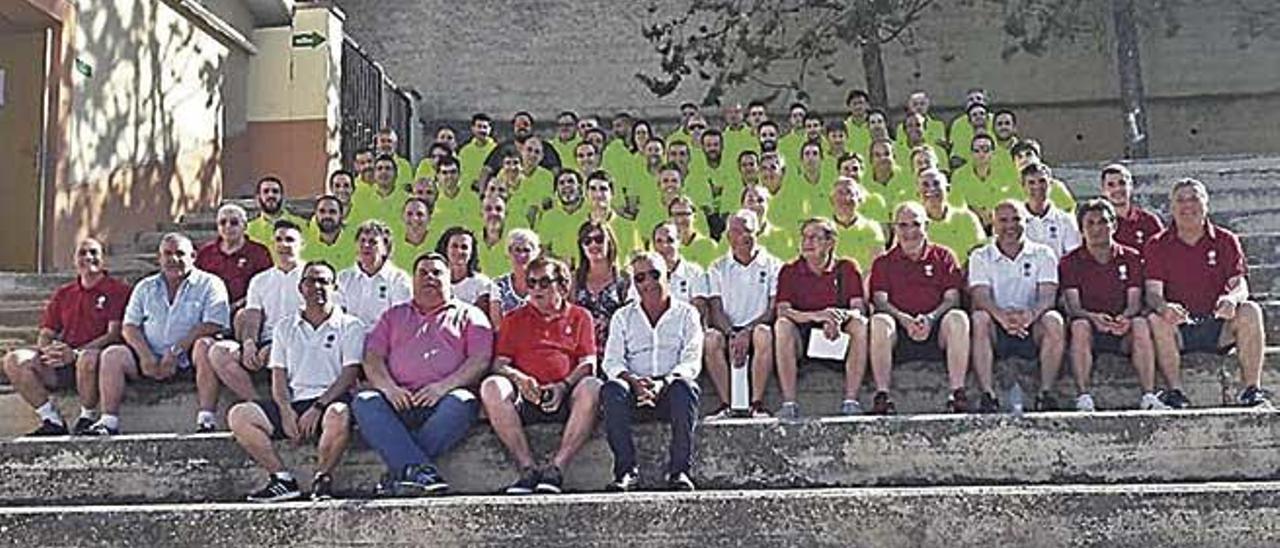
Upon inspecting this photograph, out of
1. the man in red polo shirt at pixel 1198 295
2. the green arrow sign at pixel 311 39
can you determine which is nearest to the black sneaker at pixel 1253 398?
the man in red polo shirt at pixel 1198 295

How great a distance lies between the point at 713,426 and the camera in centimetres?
586

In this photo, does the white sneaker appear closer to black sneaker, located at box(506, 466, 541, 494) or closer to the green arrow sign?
black sneaker, located at box(506, 466, 541, 494)

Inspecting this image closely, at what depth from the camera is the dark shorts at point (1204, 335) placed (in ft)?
20.2

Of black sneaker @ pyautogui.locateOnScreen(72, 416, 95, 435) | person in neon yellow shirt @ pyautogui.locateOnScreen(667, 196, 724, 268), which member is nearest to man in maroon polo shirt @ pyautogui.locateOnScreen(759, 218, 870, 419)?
person in neon yellow shirt @ pyautogui.locateOnScreen(667, 196, 724, 268)

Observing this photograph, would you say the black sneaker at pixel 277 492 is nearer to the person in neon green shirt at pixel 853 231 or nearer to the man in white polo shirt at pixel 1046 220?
the person in neon green shirt at pixel 853 231

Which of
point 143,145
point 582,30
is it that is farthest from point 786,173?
point 582,30

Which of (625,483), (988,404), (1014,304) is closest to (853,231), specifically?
(1014,304)

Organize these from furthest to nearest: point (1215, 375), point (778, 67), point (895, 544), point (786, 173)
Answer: point (778, 67), point (786, 173), point (1215, 375), point (895, 544)

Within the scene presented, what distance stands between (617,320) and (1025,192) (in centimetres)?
265

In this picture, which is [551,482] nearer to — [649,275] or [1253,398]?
[649,275]

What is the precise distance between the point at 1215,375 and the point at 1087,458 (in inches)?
36.8

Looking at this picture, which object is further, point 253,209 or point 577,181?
point 253,209

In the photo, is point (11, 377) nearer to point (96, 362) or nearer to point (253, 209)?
point (96, 362)

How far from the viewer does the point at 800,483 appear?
18.9 feet
